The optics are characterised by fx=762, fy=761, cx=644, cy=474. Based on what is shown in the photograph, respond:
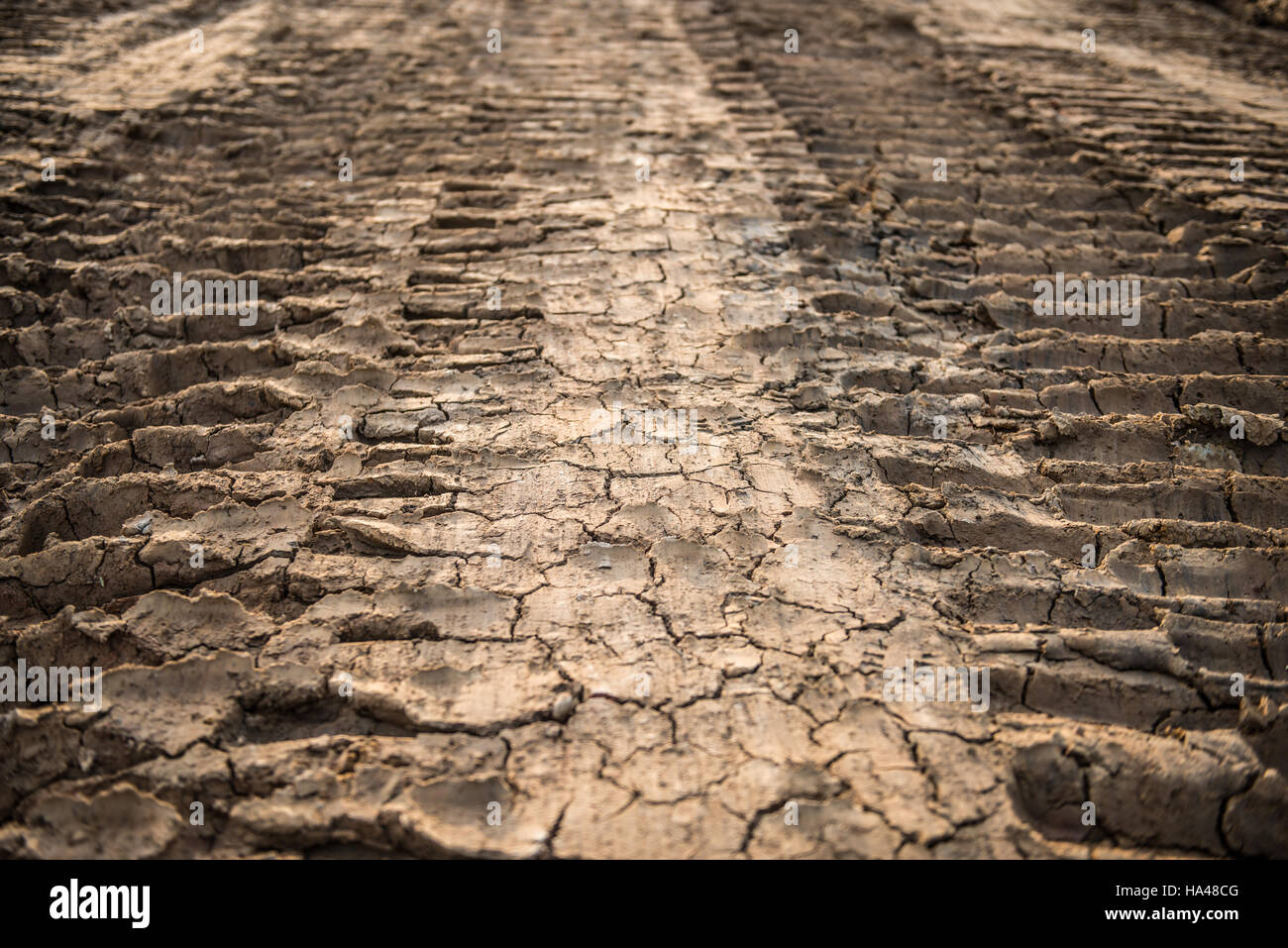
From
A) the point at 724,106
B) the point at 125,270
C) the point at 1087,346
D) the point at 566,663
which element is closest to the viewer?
the point at 566,663

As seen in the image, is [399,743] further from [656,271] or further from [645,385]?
[656,271]

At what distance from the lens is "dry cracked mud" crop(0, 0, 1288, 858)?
147cm

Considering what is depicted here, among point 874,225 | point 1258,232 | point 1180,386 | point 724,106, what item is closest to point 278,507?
point 874,225

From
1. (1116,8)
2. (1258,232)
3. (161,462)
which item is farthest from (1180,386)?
(1116,8)

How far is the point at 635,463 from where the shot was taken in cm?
216

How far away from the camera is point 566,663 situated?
1.66m

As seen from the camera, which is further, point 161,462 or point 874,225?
point 874,225

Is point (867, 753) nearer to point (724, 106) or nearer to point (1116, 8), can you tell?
point (724, 106)

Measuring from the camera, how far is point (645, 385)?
2410 millimetres

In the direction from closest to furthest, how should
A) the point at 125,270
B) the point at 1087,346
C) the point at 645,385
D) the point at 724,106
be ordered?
1. the point at 645,385
2. the point at 1087,346
3. the point at 125,270
4. the point at 724,106

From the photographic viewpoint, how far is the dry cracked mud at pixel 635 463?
147 cm

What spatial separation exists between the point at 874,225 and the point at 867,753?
2.29 meters

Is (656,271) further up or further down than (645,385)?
further up

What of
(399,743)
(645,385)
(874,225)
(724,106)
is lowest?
(399,743)
